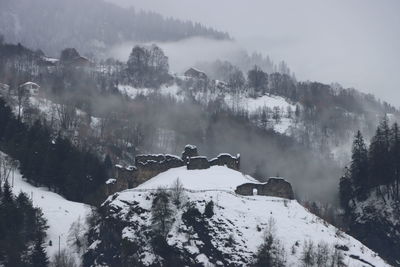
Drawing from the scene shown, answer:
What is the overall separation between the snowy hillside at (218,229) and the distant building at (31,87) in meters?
66.6

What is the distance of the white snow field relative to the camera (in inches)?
3201

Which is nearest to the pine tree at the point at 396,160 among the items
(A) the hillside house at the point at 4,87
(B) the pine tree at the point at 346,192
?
(B) the pine tree at the point at 346,192

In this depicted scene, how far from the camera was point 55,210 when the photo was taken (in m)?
88.1

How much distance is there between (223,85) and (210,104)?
22.7 m

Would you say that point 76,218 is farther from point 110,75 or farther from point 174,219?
point 110,75

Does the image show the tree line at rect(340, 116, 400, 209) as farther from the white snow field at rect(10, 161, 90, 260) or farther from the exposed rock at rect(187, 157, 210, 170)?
the white snow field at rect(10, 161, 90, 260)

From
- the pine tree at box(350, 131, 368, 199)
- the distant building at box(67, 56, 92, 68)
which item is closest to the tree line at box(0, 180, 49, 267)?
the pine tree at box(350, 131, 368, 199)

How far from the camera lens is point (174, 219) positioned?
7562 centimetres

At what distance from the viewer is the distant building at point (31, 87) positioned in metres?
141

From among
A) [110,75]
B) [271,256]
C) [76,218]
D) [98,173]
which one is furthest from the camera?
[110,75]

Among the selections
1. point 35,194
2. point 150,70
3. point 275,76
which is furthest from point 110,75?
point 35,194

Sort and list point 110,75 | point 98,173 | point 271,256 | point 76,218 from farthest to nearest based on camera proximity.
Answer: point 110,75 < point 98,173 < point 76,218 < point 271,256

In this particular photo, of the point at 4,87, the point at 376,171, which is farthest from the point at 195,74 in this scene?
the point at 376,171

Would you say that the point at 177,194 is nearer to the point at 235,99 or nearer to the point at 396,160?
the point at 396,160
